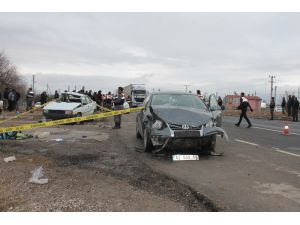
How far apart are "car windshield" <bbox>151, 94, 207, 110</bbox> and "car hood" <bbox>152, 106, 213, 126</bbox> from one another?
646 millimetres

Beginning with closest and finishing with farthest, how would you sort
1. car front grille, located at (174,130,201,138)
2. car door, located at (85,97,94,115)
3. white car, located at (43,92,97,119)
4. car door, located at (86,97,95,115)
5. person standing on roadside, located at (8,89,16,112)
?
car front grille, located at (174,130,201,138)
white car, located at (43,92,97,119)
car door, located at (85,97,94,115)
car door, located at (86,97,95,115)
person standing on roadside, located at (8,89,16,112)

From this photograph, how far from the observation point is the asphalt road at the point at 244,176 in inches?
220

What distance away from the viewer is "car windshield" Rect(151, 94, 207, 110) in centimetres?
1039

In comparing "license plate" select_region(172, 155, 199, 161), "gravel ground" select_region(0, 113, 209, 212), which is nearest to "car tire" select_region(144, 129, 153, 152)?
"gravel ground" select_region(0, 113, 209, 212)

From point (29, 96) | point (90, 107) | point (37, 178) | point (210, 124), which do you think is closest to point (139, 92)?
point (29, 96)

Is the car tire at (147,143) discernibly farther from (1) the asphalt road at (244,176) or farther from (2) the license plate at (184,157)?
(2) the license plate at (184,157)

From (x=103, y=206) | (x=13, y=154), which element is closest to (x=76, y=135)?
(x=13, y=154)

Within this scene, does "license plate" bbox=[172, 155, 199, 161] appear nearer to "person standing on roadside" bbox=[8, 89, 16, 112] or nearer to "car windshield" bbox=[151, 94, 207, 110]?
"car windshield" bbox=[151, 94, 207, 110]

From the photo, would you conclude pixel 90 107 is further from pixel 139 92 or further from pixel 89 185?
pixel 139 92

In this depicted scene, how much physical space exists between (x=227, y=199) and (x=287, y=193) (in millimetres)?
1048

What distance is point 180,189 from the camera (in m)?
6.22

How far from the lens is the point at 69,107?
19125 millimetres

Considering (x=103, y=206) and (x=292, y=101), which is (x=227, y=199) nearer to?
(x=103, y=206)

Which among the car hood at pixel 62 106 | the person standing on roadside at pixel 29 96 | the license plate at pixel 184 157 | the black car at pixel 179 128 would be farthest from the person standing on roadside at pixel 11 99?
the license plate at pixel 184 157
